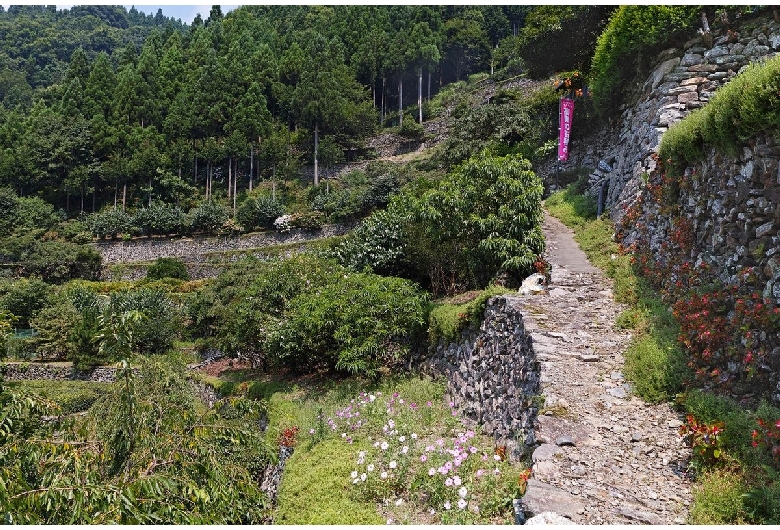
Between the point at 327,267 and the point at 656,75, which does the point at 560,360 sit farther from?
the point at 327,267

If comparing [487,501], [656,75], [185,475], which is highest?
[656,75]

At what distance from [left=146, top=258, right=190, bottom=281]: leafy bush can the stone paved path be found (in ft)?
96.0

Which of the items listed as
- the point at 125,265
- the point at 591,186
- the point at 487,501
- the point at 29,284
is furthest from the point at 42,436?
the point at 125,265

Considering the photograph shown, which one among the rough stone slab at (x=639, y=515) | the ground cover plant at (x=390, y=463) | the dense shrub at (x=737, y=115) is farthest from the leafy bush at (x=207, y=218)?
the rough stone slab at (x=639, y=515)

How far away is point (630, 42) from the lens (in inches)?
476

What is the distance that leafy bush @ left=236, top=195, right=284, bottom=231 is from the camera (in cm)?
3575

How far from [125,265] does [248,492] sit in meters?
35.0

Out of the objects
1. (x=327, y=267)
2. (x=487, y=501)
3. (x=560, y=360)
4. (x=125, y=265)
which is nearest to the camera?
(x=487, y=501)

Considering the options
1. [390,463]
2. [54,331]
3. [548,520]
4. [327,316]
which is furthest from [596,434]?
[54,331]

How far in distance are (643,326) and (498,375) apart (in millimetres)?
Answer: 2100

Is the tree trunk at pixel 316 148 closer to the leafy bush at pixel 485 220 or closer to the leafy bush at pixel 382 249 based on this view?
the leafy bush at pixel 382 249

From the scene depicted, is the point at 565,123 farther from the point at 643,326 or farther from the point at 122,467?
the point at 122,467

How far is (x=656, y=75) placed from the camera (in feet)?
36.4

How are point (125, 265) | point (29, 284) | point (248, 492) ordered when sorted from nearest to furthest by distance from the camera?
point (248, 492)
point (29, 284)
point (125, 265)
